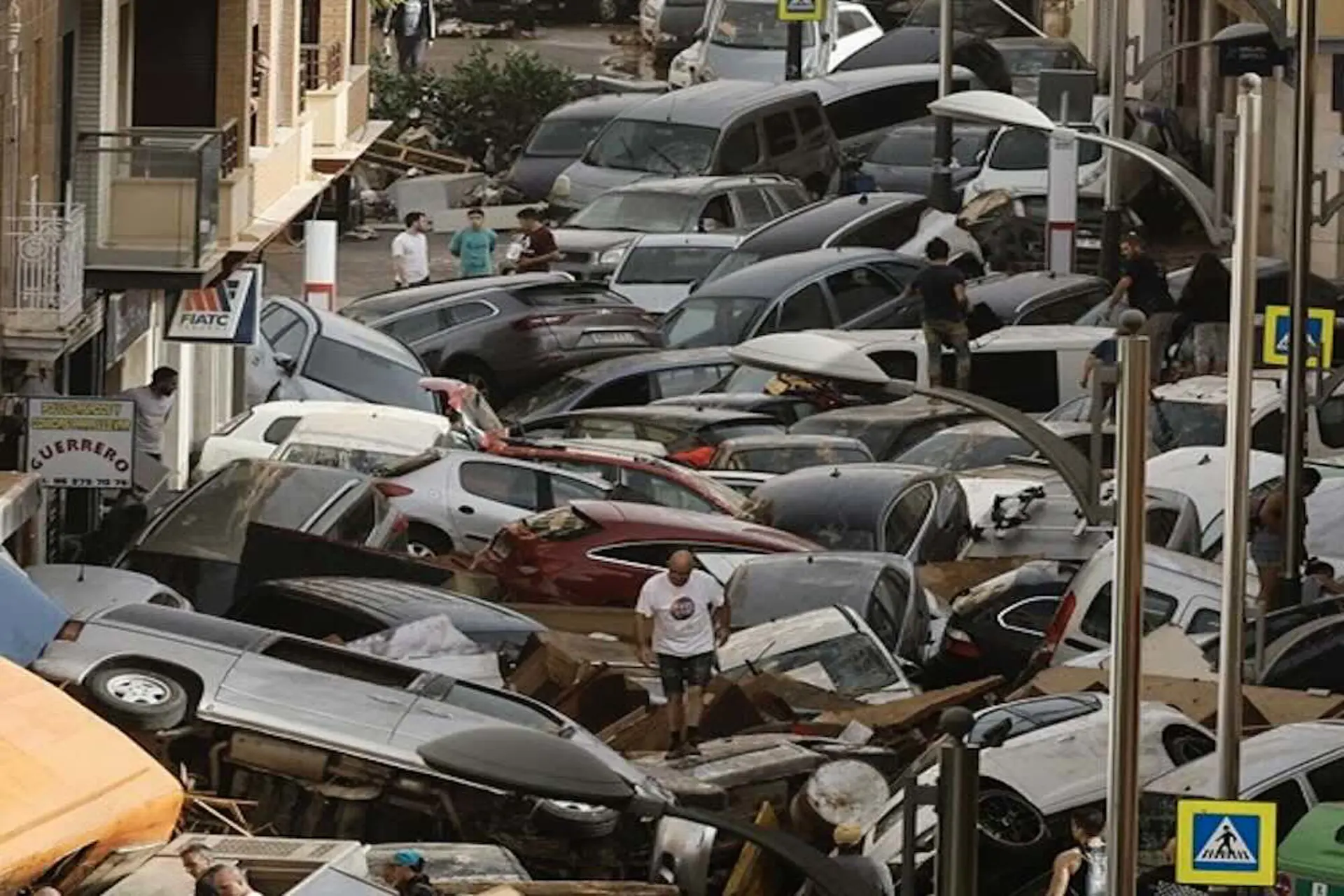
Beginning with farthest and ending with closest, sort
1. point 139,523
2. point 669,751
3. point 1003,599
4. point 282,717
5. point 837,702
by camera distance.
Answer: point 139,523 → point 1003,599 → point 837,702 → point 669,751 → point 282,717

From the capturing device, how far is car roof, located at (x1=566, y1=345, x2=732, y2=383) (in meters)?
34.6

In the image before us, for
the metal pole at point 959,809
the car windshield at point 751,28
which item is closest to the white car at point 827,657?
the metal pole at point 959,809

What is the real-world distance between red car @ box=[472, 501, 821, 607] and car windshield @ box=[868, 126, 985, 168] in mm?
22593

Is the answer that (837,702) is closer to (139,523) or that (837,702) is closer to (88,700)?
(88,700)

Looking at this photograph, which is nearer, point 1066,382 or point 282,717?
point 282,717

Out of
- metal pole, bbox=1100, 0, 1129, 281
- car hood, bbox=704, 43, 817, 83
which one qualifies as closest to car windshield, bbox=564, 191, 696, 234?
metal pole, bbox=1100, 0, 1129, 281

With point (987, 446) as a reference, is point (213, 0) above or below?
above

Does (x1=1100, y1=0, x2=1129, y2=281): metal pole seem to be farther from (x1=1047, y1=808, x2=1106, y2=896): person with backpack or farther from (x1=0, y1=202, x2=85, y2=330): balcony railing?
(x1=1047, y1=808, x2=1106, y2=896): person with backpack

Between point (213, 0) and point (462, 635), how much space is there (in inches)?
508

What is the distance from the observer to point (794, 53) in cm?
5434

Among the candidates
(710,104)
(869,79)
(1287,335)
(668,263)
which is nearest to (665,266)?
(668,263)

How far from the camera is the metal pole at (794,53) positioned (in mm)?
54219

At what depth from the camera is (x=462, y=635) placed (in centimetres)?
2336

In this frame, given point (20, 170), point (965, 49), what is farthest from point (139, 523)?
point (965, 49)
